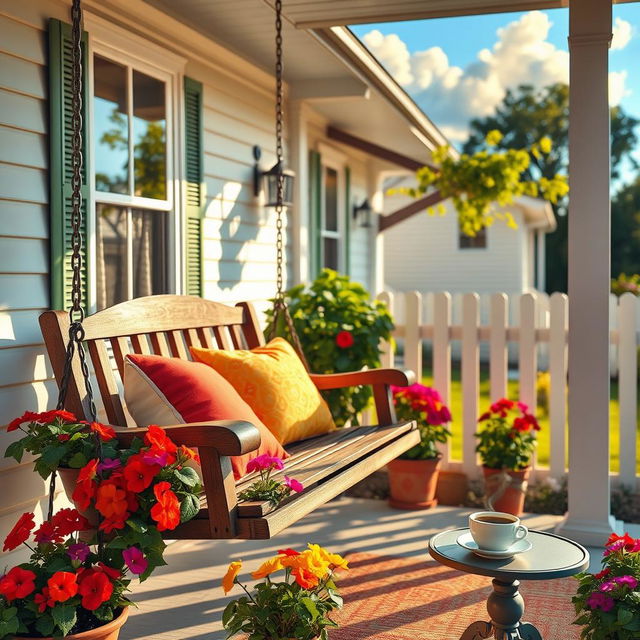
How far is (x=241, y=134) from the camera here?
501 cm

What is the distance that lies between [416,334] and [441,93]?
4467cm

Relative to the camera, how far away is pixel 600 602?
2.30 metres

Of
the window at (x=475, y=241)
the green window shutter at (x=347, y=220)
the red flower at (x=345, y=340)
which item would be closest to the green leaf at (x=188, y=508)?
the red flower at (x=345, y=340)

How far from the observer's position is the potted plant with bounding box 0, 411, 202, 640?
2.24 m

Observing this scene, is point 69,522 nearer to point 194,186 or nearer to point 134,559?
point 134,559

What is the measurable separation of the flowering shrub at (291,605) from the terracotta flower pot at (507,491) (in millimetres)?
2431

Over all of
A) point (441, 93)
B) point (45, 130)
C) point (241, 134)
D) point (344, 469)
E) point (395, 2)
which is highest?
point (441, 93)

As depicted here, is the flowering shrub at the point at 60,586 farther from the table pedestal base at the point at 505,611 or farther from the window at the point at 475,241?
the window at the point at 475,241

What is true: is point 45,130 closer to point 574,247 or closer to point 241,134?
point 241,134

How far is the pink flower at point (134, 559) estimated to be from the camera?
2.30m

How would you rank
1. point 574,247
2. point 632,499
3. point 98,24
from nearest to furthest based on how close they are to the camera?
point 98,24
point 574,247
point 632,499

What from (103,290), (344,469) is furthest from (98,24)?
(344,469)

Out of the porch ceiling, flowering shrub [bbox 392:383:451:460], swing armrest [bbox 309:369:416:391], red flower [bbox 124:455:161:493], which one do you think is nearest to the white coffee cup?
red flower [bbox 124:455:161:493]

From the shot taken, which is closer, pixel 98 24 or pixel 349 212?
pixel 98 24
